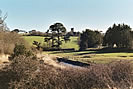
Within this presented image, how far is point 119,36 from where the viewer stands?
54.8 meters

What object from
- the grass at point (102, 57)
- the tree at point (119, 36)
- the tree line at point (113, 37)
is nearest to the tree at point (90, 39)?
the tree line at point (113, 37)

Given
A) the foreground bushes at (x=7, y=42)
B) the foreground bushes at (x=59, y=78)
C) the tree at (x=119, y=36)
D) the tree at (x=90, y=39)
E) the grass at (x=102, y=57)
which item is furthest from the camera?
the tree at (x=90, y=39)

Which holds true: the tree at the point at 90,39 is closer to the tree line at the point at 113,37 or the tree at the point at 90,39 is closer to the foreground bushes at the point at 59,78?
the tree line at the point at 113,37

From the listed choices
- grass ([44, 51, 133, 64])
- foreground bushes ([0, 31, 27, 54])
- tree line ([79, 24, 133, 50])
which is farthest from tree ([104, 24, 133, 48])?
foreground bushes ([0, 31, 27, 54])

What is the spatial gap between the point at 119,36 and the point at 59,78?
4792cm

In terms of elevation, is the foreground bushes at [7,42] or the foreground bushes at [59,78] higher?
the foreground bushes at [7,42]

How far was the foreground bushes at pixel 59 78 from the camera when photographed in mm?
10703

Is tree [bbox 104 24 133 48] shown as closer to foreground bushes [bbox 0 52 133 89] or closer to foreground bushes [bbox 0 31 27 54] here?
foreground bushes [bbox 0 31 27 54]

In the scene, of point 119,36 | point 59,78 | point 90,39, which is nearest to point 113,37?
point 119,36

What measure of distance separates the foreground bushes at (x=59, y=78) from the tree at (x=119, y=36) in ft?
141

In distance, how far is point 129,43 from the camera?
51.2 meters

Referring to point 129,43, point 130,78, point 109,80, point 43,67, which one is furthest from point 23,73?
point 129,43

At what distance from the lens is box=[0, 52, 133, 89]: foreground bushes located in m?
10.7

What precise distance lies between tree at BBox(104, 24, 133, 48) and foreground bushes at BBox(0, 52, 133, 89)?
4309cm
